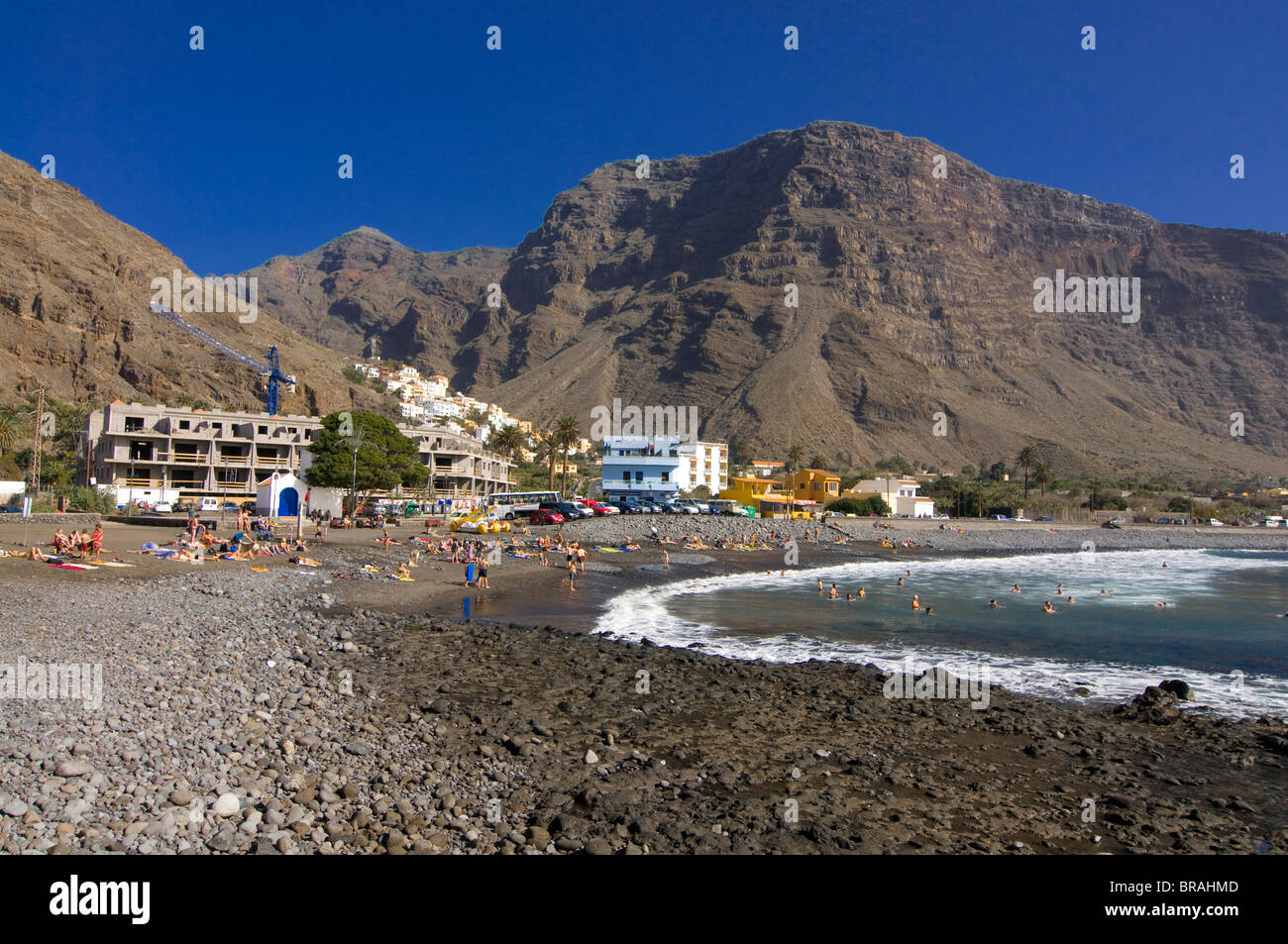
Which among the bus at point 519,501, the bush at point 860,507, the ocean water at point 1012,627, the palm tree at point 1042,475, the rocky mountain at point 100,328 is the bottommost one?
the ocean water at point 1012,627

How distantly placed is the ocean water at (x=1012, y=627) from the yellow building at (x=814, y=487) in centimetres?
4635

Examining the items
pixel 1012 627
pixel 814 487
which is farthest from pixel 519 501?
pixel 1012 627

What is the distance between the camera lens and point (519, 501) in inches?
2344

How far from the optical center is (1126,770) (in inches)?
374

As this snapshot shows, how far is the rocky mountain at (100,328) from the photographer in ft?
278

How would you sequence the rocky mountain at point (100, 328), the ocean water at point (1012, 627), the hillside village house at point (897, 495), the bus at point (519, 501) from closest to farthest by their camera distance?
the ocean water at point (1012, 627), the bus at point (519, 501), the rocky mountain at point (100, 328), the hillside village house at point (897, 495)

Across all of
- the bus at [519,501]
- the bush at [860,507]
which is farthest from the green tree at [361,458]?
the bush at [860,507]

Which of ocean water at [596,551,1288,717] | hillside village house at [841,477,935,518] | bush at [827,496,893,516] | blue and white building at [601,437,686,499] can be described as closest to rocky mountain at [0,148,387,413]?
blue and white building at [601,437,686,499]

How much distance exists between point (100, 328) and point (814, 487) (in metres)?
90.1

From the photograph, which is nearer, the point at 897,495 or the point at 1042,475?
the point at 897,495

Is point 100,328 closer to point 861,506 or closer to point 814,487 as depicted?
point 814,487

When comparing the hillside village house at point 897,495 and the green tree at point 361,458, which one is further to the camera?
the hillside village house at point 897,495

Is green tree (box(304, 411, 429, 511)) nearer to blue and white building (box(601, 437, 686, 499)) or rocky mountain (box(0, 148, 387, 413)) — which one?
blue and white building (box(601, 437, 686, 499))

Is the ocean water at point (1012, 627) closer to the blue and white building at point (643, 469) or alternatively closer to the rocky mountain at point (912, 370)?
the blue and white building at point (643, 469)
